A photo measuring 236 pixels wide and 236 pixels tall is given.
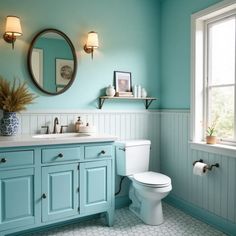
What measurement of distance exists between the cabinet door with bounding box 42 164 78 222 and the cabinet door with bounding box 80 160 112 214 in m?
0.07

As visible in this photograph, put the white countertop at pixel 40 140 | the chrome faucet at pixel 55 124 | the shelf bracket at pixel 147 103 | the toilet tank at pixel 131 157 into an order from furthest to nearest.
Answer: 1. the shelf bracket at pixel 147 103
2. the toilet tank at pixel 131 157
3. the chrome faucet at pixel 55 124
4. the white countertop at pixel 40 140

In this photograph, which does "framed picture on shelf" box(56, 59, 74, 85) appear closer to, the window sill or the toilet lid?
the toilet lid

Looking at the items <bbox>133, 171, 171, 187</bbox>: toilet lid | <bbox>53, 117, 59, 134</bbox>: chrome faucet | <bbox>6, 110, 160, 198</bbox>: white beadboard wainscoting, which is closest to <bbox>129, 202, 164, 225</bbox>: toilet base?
<bbox>133, 171, 171, 187</bbox>: toilet lid

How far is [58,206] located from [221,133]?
176 centimetres

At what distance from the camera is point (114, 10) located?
2.93 metres

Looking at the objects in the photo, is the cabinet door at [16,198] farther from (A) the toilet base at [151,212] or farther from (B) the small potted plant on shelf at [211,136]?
(B) the small potted plant on shelf at [211,136]

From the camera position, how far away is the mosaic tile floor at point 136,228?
2.36 meters

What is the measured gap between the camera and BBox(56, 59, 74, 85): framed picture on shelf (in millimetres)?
2637

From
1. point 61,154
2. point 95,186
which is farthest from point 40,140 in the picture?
point 95,186

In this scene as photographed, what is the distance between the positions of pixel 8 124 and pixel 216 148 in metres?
1.98

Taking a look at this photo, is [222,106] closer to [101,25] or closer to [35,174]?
[101,25]

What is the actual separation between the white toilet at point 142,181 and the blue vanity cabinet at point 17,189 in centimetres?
103

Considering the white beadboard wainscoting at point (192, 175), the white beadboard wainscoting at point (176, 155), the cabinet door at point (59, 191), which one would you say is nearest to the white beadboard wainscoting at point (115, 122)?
the white beadboard wainscoting at point (176, 155)

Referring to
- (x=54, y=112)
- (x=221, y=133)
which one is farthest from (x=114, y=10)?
(x=221, y=133)
